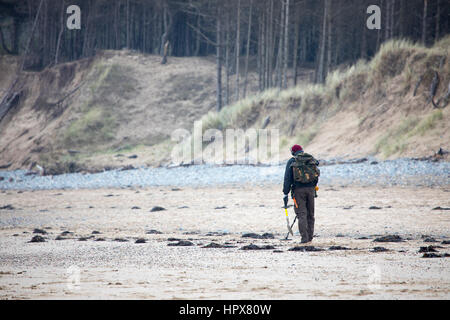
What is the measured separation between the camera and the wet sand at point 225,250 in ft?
19.2

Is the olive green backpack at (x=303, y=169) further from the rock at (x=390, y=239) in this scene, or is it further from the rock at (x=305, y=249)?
the rock at (x=390, y=239)

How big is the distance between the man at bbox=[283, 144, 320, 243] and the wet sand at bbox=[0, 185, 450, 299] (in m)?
0.40

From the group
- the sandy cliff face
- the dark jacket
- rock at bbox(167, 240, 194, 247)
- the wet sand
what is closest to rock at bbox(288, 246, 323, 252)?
the wet sand

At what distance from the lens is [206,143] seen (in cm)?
3003

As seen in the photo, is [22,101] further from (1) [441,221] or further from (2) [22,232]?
(1) [441,221]

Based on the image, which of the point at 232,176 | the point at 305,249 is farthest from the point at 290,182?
the point at 232,176

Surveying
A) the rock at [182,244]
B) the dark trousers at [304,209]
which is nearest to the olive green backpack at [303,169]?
the dark trousers at [304,209]

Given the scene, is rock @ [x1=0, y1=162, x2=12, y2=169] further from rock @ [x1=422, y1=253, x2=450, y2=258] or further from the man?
rock @ [x1=422, y1=253, x2=450, y2=258]

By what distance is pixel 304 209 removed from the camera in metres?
9.73

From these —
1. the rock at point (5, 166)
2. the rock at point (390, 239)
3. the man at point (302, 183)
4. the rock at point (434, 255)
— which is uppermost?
the man at point (302, 183)

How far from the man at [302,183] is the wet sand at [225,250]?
0.40m

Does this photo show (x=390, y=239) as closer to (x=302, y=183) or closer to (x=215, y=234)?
(x=302, y=183)
